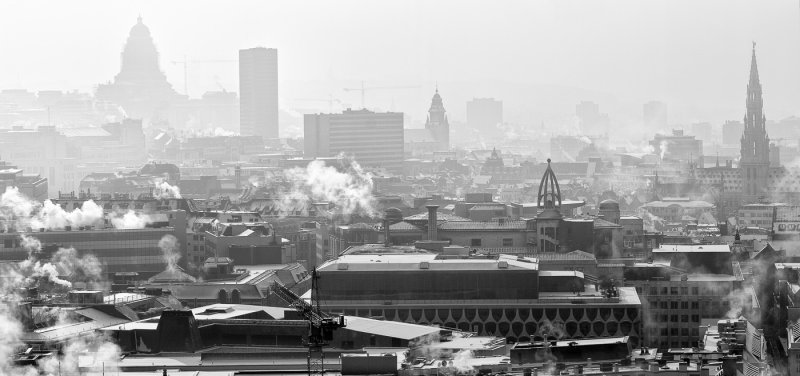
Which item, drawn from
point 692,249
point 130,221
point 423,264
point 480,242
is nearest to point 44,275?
point 423,264

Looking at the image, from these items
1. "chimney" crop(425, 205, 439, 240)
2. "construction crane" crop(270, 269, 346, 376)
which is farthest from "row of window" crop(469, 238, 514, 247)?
"construction crane" crop(270, 269, 346, 376)

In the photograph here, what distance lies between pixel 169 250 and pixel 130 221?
5.61 m

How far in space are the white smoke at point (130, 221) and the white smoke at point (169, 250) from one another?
7.72ft

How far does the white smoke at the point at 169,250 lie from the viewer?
14975cm

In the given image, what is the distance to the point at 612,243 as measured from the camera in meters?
148

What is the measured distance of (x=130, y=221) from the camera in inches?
6142

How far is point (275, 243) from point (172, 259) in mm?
6626

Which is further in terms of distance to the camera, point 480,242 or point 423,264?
point 480,242

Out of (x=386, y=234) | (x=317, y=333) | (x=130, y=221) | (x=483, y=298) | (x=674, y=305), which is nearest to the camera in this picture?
(x=317, y=333)

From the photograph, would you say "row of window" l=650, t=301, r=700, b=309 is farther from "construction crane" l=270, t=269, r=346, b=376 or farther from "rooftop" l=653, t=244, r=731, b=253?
"construction crane" l=270, t=269, r=346, b=376

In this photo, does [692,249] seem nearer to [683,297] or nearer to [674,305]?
[683,297]

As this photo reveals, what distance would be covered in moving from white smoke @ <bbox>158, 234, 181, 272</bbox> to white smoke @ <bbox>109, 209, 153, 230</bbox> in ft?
7.72

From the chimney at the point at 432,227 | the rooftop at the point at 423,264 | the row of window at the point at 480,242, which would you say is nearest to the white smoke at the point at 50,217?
the chimney at the point at 432,227

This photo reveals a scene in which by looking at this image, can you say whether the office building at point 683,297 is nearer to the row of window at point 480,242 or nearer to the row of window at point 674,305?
the row of window at point 674,305
